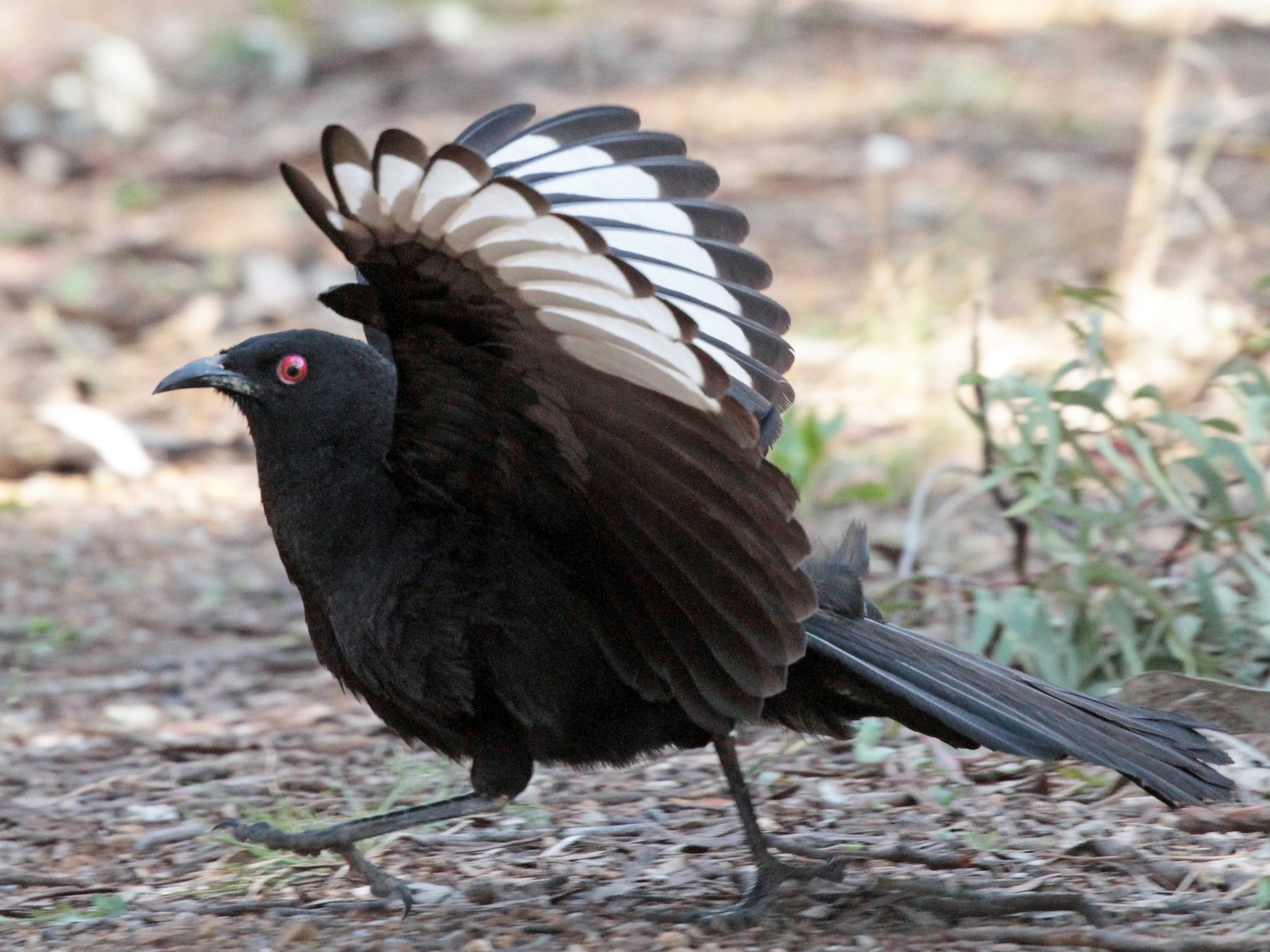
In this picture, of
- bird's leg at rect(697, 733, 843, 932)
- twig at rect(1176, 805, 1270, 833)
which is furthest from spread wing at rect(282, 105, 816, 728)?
twig at rect(1176, 805, 1270, 833)

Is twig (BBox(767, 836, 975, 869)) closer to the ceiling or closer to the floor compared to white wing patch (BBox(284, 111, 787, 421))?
closer to the floor

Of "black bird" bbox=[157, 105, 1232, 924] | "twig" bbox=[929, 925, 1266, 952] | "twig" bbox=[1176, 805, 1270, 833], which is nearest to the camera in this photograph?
"black bird" bbox=[157, 105, 1232, 924]

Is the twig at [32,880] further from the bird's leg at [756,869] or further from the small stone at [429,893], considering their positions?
the bird's leg at [756,869]

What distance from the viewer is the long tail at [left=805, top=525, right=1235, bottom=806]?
2814 mm

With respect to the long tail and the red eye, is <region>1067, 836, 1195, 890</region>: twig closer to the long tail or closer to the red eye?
the long tail

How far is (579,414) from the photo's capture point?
2.73 meters

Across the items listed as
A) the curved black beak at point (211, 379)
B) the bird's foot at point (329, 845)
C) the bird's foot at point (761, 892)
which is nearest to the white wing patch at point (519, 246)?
the curved black beak at point (211, 379)

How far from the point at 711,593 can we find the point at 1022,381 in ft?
4.64

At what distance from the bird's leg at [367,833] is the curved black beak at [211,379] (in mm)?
869

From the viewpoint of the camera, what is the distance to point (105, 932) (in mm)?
3037

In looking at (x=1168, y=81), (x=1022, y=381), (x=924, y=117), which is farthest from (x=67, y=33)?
(x=1022, y=381)

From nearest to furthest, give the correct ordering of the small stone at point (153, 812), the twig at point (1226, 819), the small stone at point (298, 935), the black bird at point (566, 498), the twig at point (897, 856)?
1. the black bird at point (566, 498)
2. the small stone at point (298, 935)
3. the twig at point (1226, 819)
4. the twig at point (897, 856)
5. the small stone at point (153, 812)

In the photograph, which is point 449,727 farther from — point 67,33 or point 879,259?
point 67,33

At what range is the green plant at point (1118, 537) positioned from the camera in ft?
12.6
